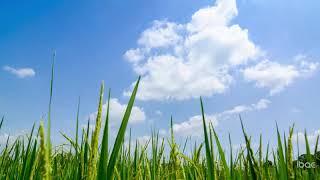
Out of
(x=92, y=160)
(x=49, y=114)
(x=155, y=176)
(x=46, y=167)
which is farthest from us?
(x=155, y=176)

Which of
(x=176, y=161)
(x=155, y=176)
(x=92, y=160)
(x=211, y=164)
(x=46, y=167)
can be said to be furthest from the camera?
(x=155, y=176)

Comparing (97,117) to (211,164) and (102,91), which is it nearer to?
(102,91)

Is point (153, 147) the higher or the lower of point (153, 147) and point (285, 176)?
the higher

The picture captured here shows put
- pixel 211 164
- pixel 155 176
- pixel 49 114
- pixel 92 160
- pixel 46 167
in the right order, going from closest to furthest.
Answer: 1. pixel 46 167
2. pixel 92 160
3. pixel 49 114
4. pixel 211 164
5. pixel 155 176

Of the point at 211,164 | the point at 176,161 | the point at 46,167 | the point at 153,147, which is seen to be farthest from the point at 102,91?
the point at 153,147

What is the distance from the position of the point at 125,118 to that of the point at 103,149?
0.27ft

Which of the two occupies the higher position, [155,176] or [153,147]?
[153,147]

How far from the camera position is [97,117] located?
68 cm

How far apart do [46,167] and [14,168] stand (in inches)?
73.9

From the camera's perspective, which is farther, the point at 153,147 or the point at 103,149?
the point at 153,147

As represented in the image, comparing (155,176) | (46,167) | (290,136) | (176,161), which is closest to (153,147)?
(155,176)

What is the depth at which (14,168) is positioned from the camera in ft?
7.41

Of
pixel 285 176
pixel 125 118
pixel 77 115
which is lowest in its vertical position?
pixel 285 176

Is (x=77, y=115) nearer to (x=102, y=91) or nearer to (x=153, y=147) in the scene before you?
(x=102, y=91)
